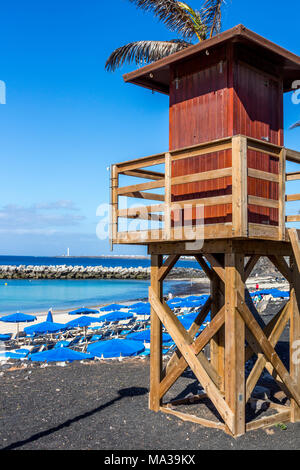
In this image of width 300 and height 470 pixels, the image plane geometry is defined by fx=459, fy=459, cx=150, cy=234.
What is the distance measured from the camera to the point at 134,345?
1580cm

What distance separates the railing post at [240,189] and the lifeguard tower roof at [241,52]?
7.29ft

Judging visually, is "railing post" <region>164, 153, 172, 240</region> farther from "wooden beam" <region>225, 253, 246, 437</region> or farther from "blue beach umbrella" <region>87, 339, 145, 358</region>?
"blue beach umbrella" <region>87, 339, 145, 358</region>

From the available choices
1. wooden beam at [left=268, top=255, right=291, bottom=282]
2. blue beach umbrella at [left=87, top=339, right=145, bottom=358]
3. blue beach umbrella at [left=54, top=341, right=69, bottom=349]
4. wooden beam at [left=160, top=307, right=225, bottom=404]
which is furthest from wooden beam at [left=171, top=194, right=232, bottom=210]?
blue beach umbrella at [left=54, top=341, right=69, bottom=349]

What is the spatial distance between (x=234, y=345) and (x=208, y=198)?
269 centimetres

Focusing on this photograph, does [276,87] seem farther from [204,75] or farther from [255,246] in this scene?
[255,246]

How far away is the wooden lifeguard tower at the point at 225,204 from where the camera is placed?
833 centimetres

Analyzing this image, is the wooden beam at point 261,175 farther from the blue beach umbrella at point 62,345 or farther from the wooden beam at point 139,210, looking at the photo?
the blue beach umbrella at point 62,345

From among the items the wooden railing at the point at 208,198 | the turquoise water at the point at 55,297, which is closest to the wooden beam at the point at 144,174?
the wooden railing at the point at 208,198

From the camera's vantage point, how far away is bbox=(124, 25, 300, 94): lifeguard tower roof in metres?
8.68

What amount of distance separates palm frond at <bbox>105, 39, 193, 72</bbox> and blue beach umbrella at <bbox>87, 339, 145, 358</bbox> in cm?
1019
